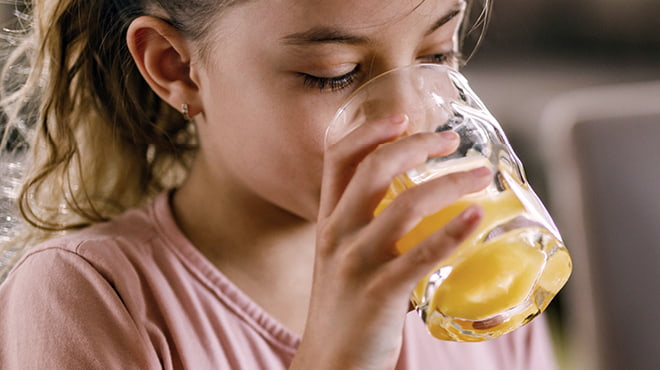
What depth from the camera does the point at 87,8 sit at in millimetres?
1055

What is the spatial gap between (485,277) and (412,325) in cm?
44

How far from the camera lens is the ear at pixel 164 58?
974 mm

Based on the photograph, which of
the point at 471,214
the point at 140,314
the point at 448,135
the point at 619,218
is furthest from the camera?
the point at 619,218

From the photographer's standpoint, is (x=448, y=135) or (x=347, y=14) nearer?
(x=448, y=135)

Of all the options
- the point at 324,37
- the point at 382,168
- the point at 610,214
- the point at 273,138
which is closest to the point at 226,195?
the point at 273,138

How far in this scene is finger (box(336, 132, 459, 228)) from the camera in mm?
686

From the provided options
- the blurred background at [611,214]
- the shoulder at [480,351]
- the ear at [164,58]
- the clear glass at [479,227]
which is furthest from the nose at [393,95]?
the blurred background at [611,214]

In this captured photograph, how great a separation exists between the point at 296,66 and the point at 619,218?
0.64m

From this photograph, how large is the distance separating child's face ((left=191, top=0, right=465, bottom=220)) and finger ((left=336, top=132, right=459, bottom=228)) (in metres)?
0.16

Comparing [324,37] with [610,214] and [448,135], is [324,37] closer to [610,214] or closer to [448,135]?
[448,135]


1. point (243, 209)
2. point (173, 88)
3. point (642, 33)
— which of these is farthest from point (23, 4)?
point (642, 33)

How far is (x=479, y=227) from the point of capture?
2.27 feet

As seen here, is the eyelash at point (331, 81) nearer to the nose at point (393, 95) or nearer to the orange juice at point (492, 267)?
the nose at point (393, 95)

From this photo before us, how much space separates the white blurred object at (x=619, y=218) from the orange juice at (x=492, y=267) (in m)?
0.52
